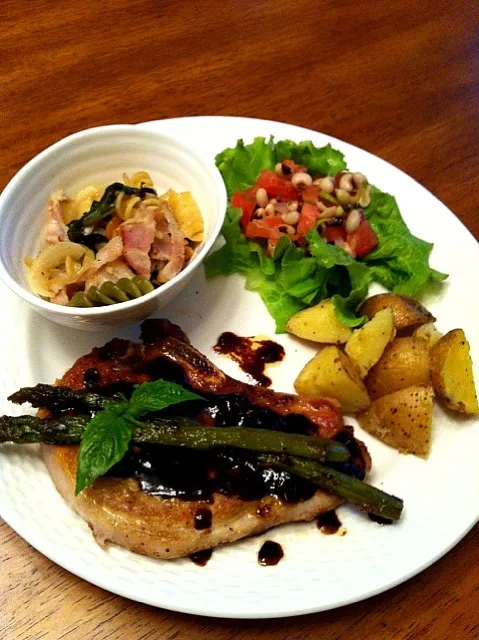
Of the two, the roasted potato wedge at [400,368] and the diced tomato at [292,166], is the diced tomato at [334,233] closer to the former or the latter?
the diced tomato at [292,166]

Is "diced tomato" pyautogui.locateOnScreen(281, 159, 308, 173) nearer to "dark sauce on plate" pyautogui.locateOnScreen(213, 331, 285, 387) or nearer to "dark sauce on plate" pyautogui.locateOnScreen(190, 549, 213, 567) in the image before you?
"dark sauce on plate" pyautogui.locateOnScreen(213, 331, 285, 387)

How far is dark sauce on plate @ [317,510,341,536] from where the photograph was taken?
8.03 ft

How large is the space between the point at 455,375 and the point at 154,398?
1339mm

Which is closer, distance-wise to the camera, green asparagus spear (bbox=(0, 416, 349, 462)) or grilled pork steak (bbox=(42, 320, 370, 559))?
grilled pork steak (bbox=(42, 320, 370, 559))

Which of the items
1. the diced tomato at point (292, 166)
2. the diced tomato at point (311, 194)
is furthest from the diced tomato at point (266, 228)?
the diced tomato at point (292, 166)

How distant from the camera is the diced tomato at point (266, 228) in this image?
3.36 m

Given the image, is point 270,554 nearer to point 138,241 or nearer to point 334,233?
point 138,241

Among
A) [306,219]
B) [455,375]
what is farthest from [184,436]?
[306,219]

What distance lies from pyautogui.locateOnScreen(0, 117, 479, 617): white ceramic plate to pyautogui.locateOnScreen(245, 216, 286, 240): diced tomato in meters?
0.43

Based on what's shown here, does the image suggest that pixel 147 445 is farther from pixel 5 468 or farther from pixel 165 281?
pixel 165 281

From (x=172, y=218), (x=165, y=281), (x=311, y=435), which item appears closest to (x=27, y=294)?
(x=165, y=281)

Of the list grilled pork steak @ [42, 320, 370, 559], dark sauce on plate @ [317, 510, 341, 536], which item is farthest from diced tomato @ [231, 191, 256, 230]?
dark sauce on plate @ [317, 510, 341, 536]

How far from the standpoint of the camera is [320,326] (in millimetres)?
3004

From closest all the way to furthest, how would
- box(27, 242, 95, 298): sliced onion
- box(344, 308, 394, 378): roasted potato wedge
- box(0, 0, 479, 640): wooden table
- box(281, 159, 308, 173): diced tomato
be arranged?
box(344, 308, 394, 378): roasted potato wedge
box(27, 242, 95, 298): sliced onion
box(281, 159, 308, 173): diced tomato
box(0, 0, 479, 640): wooden table
